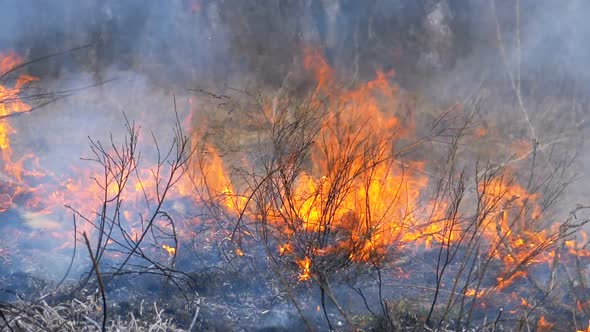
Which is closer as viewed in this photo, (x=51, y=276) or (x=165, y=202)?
(x=51, y=276)

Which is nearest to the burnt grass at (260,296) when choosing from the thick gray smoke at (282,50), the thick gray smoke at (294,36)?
the thick gray smoke at (282,50)

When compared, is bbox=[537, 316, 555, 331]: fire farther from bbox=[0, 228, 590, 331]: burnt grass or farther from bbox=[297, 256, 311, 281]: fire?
bbox=[297, 256, 311, 281]: fire

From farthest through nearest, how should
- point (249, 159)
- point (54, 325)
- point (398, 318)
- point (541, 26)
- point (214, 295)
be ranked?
point (541, 26)
point (249, 159)
point (214, 295)
point (398, 318)
point (54, 325)

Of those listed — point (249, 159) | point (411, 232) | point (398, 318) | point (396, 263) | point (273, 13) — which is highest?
point (273, 13)

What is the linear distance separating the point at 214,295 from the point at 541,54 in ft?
21.8

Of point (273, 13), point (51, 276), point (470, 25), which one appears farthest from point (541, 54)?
point (51, 276)

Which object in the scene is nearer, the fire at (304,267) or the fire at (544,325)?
the fire at (544,325)

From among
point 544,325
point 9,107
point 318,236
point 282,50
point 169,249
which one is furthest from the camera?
point 282,50

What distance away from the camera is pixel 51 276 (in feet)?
16.7

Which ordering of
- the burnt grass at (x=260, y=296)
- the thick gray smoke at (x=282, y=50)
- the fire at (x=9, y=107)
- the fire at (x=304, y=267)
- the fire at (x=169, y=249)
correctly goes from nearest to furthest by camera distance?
the burnt grass at (x=260, y=296) < the fire at (x=304, y=267) < the fire at (x=169, y=249) < the fire at (x=9, y=107) < the thick gray smoke at (x=282, y=50)

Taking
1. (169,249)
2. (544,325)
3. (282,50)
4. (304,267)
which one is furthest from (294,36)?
(544,325)

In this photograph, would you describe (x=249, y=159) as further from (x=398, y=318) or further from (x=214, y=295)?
(x=398, y=318)

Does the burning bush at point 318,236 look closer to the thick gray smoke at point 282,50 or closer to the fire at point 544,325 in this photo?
the fire at point 544,325

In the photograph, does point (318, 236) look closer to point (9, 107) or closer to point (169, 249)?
point (169, 249)
